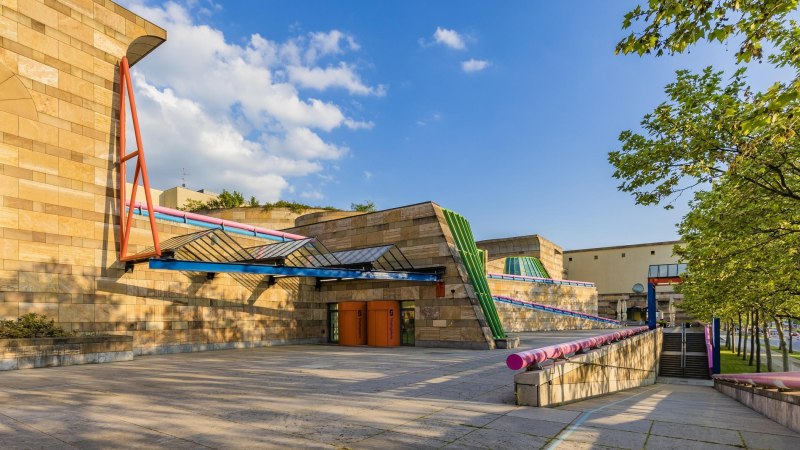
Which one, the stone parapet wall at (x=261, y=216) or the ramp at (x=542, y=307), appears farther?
the stone parapet wall at (x=261, y=216)

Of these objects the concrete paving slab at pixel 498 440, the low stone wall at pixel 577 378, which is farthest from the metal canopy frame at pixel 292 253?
the concrete paving slab at pixel 498 440

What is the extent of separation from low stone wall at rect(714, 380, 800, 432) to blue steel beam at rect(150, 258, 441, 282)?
486 inches

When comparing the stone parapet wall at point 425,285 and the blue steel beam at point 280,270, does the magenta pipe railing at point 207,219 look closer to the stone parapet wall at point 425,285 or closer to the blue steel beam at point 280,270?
the stone parapet wall at point 425,285

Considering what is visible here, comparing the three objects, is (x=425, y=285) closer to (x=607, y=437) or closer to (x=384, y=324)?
(x=384, y=324)

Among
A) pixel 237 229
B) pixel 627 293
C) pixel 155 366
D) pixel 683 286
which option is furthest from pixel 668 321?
pixel 155 366

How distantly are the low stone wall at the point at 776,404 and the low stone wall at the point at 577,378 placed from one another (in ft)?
11.7

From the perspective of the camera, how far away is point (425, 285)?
73.4ft

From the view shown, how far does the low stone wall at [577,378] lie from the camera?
839 cm

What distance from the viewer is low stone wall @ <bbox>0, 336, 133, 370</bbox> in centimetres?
1244

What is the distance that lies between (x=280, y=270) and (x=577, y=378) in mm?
11441

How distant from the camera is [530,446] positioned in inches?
228

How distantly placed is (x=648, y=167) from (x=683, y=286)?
109ft

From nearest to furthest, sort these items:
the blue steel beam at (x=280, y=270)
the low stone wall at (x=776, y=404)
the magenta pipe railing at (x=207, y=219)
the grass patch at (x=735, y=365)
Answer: the low stone wall at (x=776, y=404) → the blue steel beam at (x=280, y=270) → the magenta pipe railing at (x=207, y=219) → the grass patch at (x=735, y=365)

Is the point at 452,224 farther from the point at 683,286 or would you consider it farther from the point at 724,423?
the point at 683,286
